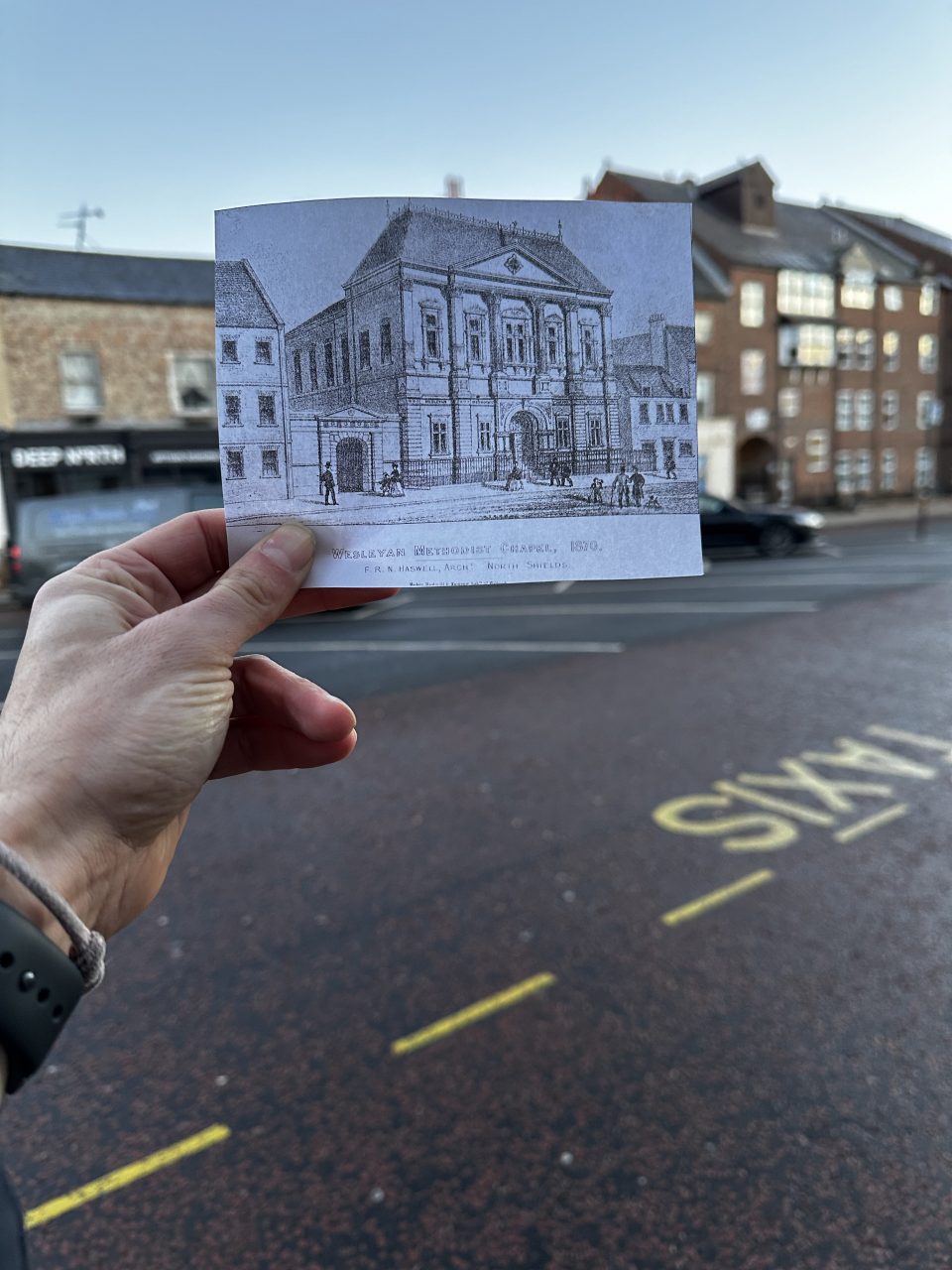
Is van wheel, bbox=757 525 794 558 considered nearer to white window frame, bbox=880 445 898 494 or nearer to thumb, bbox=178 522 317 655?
thumb, bbox=178 522 317 655

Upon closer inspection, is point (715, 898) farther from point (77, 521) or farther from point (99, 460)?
point (99, 460)

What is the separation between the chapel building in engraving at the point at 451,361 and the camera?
148 cm

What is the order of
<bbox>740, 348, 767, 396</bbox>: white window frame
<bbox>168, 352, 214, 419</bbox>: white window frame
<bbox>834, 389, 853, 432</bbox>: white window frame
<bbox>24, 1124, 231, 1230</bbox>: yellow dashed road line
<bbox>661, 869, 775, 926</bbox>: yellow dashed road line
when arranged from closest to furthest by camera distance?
1. <bbox>24, 1124, 231, 1230</bbox>: yellow dashed road line
2. <bbox>661, 869, 775, 926</bbox>: yellow dashed road line
3. <bbox>168, 352, 214, 419</bbox>: white window frame
4. <bbox>740, 348, 767, 396</bbox>: white window frame
5. <bbox>834, 389, 853, 432</bbox>: white window frame

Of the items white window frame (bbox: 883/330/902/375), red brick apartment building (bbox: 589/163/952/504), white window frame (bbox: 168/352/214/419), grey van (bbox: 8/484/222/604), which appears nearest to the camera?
grey van (bbox: 8/484/222/604)

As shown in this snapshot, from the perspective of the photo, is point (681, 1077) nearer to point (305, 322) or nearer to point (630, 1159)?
point (630, 1159)

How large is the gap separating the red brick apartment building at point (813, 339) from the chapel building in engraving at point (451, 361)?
3351 cm

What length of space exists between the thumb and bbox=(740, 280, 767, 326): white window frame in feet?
123

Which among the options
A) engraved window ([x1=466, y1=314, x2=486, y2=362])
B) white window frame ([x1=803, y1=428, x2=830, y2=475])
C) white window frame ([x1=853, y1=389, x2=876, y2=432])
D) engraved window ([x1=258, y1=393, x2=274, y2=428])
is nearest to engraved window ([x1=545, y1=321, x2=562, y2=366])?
engraved window ([x1=466, y1=314, x2=486, y2=362])

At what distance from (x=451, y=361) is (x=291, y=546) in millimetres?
416

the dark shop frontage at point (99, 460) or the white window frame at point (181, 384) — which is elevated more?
the white window frame at point (181, 384)

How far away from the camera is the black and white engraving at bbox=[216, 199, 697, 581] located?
58.0 inches

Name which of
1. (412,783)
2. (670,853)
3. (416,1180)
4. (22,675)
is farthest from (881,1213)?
(412,783)

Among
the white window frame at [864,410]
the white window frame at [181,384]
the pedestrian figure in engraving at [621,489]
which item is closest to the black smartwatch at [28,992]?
the pedestrian figure in engraving at [621,489]

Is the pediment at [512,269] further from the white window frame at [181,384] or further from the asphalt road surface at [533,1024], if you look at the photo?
the white window frame at [181,384]
